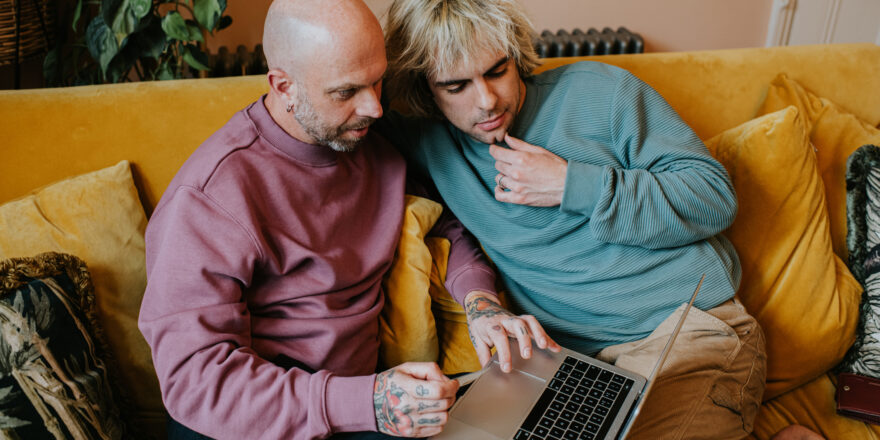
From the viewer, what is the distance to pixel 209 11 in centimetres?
168

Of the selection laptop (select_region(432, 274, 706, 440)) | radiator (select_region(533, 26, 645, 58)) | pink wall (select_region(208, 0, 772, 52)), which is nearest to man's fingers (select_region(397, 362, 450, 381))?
laptop (select_region(432, 274, 706, 440))

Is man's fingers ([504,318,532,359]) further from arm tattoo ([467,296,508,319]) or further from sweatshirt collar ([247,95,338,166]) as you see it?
sweatshirt collar ([247,95,338,166])

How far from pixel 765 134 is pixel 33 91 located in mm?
1678

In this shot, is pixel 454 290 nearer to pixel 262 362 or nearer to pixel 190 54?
pixel 262 362

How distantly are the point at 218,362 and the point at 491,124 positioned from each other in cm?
70

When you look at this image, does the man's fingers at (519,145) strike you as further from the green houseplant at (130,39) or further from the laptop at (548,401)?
the green houseplant at (130,39)

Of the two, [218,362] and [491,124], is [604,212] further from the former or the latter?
[218,362]

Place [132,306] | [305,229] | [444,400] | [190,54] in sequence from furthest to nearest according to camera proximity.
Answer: [190,54] < [132,306] < [305,229] < [444,400]

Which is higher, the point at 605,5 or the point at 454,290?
the point at 605,5

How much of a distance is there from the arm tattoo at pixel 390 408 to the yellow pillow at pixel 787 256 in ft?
3.10

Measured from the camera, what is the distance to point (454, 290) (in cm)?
143

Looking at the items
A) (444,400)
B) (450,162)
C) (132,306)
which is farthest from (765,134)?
(132,306)

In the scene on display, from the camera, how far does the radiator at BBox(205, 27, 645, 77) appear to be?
94.7 inches

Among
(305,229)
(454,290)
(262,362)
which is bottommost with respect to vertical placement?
(454,290)
